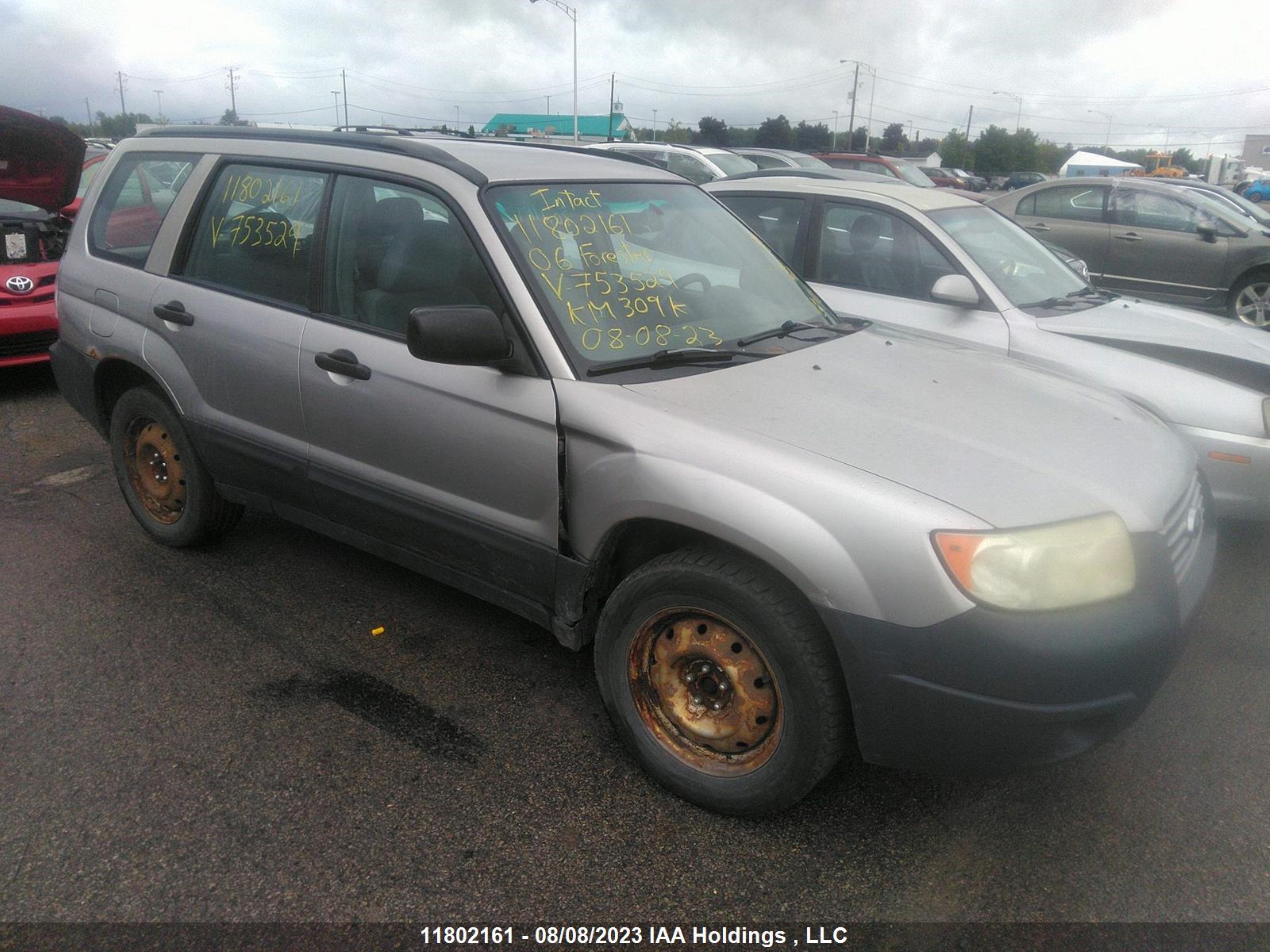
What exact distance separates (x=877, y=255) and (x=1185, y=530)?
9.71 feet

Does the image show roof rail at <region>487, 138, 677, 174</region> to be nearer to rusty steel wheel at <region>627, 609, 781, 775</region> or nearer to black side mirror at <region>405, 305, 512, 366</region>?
black side mirror at <region>405, 305, 512, 366</region>

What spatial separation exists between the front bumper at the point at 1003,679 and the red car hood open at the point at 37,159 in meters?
5.93

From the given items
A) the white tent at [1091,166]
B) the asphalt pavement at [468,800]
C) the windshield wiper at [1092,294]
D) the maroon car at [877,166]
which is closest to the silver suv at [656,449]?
the asphalt pavement at [468,800]

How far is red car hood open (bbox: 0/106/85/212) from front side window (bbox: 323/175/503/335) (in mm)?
3664

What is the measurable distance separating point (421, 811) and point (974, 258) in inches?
155

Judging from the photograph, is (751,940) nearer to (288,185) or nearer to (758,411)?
(758,411)

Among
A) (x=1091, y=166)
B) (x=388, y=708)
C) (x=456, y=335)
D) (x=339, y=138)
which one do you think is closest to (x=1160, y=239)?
(x=339, y=138)

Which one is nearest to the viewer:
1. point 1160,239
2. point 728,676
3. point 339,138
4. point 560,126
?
point 728,676

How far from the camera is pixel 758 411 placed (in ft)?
8.93

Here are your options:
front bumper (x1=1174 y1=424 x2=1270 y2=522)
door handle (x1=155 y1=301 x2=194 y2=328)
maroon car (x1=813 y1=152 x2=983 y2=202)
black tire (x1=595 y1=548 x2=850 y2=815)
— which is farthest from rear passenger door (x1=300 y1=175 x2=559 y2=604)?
maroon car (x1=813 y1=152 x2=983 y2=202)

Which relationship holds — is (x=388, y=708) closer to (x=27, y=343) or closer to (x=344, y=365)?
(x=344, y=365)

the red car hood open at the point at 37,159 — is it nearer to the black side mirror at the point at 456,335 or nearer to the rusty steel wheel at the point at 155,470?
the rusty steel wheel at the point at 155,470

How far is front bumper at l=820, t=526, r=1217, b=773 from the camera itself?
227 cm

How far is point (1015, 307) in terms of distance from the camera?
4938 millimetres
